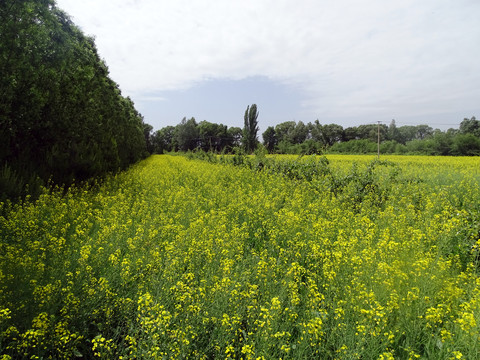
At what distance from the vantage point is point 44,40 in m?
6.78

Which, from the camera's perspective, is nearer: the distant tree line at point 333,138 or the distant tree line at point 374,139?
the distant tree line at point 374,139

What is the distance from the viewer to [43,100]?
6.96m

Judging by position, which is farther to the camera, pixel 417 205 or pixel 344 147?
pixel 344 147

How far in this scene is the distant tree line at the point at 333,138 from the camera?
35969mm

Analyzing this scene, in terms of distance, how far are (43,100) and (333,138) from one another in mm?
71999

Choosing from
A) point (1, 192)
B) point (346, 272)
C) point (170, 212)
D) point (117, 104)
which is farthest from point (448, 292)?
point (117, 104)

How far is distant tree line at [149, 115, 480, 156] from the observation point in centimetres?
3597

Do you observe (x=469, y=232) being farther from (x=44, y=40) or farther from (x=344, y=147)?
(x=344, y=147)

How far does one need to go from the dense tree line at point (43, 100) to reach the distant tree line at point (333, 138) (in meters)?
9.92

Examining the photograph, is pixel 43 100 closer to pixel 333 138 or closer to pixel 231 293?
pixel 231 293

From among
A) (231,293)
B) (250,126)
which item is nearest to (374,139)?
(250,126)

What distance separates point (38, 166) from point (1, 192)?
95.9 inches

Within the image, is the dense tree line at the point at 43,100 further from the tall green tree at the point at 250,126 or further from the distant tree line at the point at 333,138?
the tall green tree at the point at 250,126

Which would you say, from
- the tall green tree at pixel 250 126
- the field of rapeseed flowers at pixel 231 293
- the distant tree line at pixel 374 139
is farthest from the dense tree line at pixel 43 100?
the tall green tree at pixel 250 126
